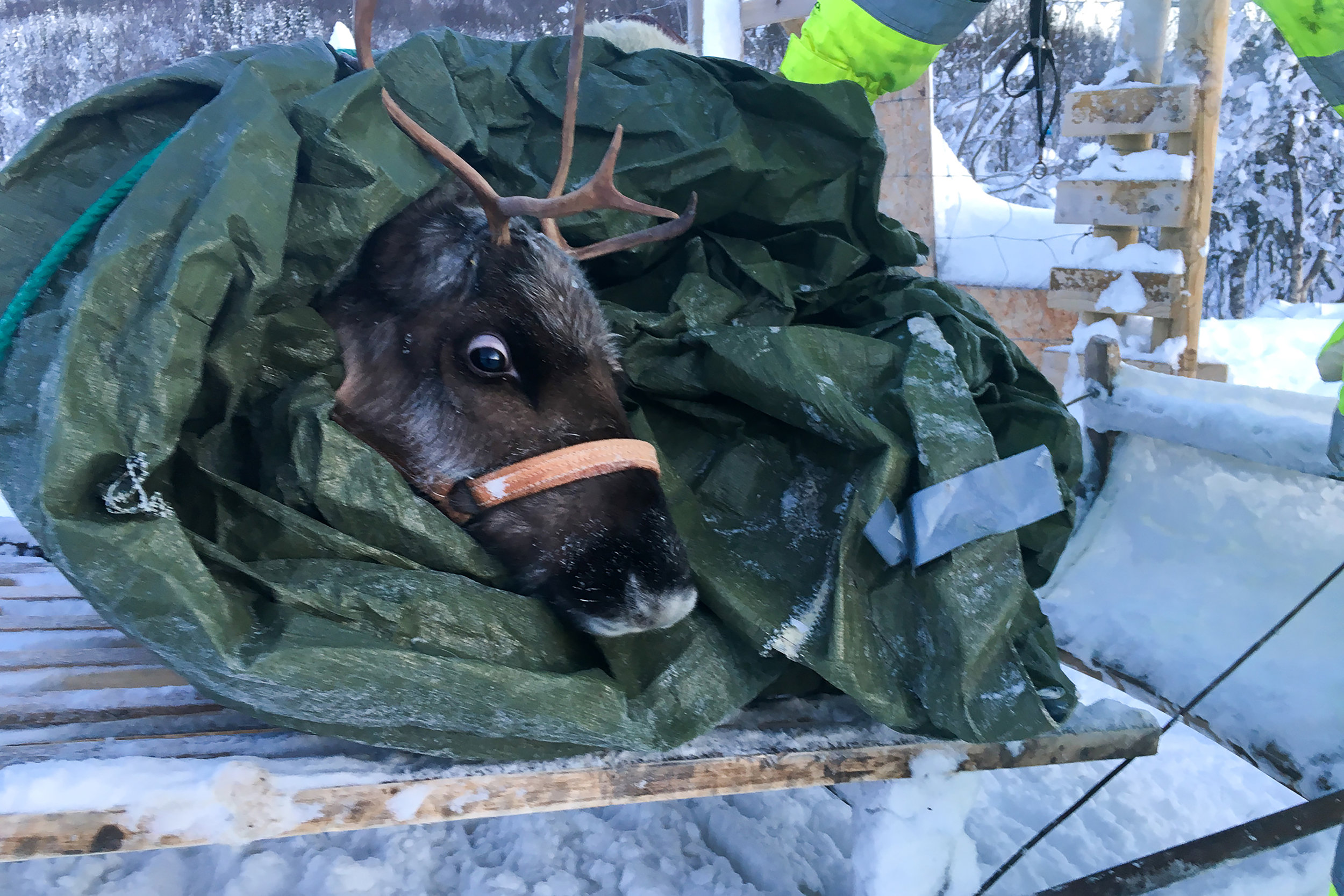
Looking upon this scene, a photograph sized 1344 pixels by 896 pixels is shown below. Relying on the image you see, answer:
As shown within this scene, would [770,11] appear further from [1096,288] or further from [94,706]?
[94,706]

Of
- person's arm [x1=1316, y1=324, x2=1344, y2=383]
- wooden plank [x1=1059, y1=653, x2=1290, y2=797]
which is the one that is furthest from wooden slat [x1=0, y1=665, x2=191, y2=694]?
person's arm [x1=1316, y1=324, x2=1344, y2=383]

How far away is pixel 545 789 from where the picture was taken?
120 cm

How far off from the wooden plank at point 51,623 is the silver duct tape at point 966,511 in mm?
1606

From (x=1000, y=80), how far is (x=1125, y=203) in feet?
6.55

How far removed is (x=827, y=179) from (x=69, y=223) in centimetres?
148

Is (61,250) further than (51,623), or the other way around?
(51,623)

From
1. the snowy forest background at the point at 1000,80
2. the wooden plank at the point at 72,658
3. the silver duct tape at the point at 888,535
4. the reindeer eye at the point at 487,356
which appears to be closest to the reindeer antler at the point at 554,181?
the reindeer eye at the point at 487,356

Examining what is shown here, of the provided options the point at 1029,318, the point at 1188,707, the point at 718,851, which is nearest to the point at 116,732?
the point at 718,851

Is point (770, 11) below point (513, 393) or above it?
above

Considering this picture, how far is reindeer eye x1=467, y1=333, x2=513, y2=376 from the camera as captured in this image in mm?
1429

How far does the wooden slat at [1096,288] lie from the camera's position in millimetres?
3979

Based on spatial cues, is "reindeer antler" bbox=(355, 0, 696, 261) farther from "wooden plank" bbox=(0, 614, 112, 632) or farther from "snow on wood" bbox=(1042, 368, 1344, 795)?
"snow on wood" bbox=(1042, 368, 1344, 795)

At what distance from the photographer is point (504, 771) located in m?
1.20

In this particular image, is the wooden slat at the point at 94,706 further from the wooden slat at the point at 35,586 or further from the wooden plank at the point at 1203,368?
the wooden plank at the point at 1203,368
